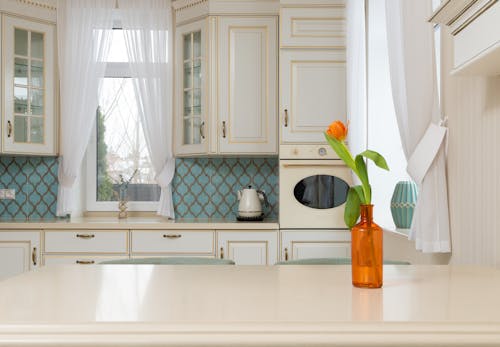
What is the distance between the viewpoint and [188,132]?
404cm

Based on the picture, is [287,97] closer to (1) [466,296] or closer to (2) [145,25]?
(2) [145,25]

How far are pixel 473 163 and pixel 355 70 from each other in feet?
5.62

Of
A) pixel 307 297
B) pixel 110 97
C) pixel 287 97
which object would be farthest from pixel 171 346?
pixel 110 97

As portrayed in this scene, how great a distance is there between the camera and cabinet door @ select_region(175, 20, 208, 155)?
390cm

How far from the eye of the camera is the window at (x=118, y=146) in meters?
4.37

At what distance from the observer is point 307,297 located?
1122mm

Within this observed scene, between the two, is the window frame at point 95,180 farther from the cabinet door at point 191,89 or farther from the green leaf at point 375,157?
the green leaf at point 375,157

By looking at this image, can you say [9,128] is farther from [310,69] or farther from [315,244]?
[315,244]

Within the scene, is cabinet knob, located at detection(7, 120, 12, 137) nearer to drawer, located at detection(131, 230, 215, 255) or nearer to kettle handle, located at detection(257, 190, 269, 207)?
drawer, located at detection(131, 230, 215, 255)

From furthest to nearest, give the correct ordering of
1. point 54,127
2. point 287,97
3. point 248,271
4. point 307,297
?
point 54,127 → point 287,97 → point 248,271 → point 307,297

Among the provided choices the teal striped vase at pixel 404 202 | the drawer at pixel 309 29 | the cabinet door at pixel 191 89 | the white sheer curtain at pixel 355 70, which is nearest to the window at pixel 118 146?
the cabinet door at pixel 191 89

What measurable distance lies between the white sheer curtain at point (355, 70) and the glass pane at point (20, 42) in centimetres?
221

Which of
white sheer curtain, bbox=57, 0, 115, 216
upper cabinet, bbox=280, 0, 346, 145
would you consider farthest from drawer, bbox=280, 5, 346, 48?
white sheer curtain, bbox=57, 0, 115, 216

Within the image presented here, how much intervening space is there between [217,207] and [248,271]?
2.79m
